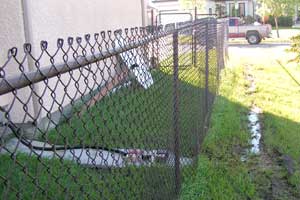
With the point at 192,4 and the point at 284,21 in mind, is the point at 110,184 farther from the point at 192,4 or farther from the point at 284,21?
the point at 284,21

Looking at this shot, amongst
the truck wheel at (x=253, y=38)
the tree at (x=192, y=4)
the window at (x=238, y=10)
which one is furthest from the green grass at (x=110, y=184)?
the window at (x=238, y=10)

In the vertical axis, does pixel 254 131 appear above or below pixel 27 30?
below

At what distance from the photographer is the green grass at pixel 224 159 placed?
5.01 metres

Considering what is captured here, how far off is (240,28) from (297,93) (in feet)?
67.5

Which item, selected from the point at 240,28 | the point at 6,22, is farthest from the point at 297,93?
the point at 240,28

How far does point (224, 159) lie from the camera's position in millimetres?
6129

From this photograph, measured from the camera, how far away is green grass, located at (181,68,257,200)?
Answer: 16.4 ft

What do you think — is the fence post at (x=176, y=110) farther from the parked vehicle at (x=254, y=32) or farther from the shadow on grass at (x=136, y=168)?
the parked vehicle at (x=254, y=32)

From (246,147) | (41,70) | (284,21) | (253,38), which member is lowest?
(246,147)

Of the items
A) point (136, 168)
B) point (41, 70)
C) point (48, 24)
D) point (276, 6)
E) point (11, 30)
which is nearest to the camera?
point (41, 70)

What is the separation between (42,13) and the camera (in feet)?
22.8

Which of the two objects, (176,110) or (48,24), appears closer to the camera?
(176,110)

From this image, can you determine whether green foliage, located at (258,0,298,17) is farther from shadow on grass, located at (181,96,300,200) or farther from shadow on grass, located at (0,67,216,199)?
shadow on grass, located at (0,67,216,199)

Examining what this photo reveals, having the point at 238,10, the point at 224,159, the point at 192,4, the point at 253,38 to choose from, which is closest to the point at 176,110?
A: the point at 224,159
